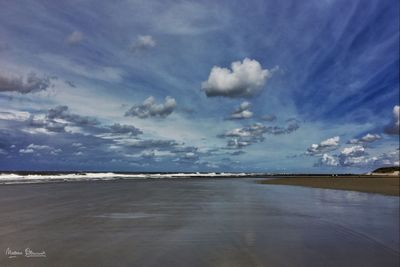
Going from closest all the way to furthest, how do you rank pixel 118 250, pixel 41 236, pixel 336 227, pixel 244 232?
pixel 118 250, pixel 41 236, pixel 244 232, pixel 336 227

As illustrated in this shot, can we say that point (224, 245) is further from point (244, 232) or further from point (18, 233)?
point (18, 233)

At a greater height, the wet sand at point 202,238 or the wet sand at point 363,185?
the wet sand at point 363,185

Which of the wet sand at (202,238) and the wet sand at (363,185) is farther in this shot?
the wet sand at (363,185)

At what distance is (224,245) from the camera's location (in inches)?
407

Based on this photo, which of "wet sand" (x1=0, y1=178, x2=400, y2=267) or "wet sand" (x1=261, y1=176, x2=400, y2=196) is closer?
"wet sand" (x1=0, y1=178, x2=400, y2=267)

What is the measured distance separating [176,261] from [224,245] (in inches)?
85.2


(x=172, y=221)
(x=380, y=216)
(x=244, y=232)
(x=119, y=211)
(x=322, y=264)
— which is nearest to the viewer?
(x=322, y=264)

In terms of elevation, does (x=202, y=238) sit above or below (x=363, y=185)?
below

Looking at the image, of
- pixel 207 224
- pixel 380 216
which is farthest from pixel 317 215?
pixel 207 224

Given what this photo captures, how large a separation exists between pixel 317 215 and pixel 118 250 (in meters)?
11.1

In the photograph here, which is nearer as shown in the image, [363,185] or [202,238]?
[202,238]

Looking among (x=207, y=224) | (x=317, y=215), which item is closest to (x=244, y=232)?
(x=207, y=224)

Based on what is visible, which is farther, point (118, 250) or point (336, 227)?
point (336, 227)

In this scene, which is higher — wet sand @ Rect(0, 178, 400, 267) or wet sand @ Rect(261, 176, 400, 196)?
wet sand @ Rect(261, 176, 400, 196)
